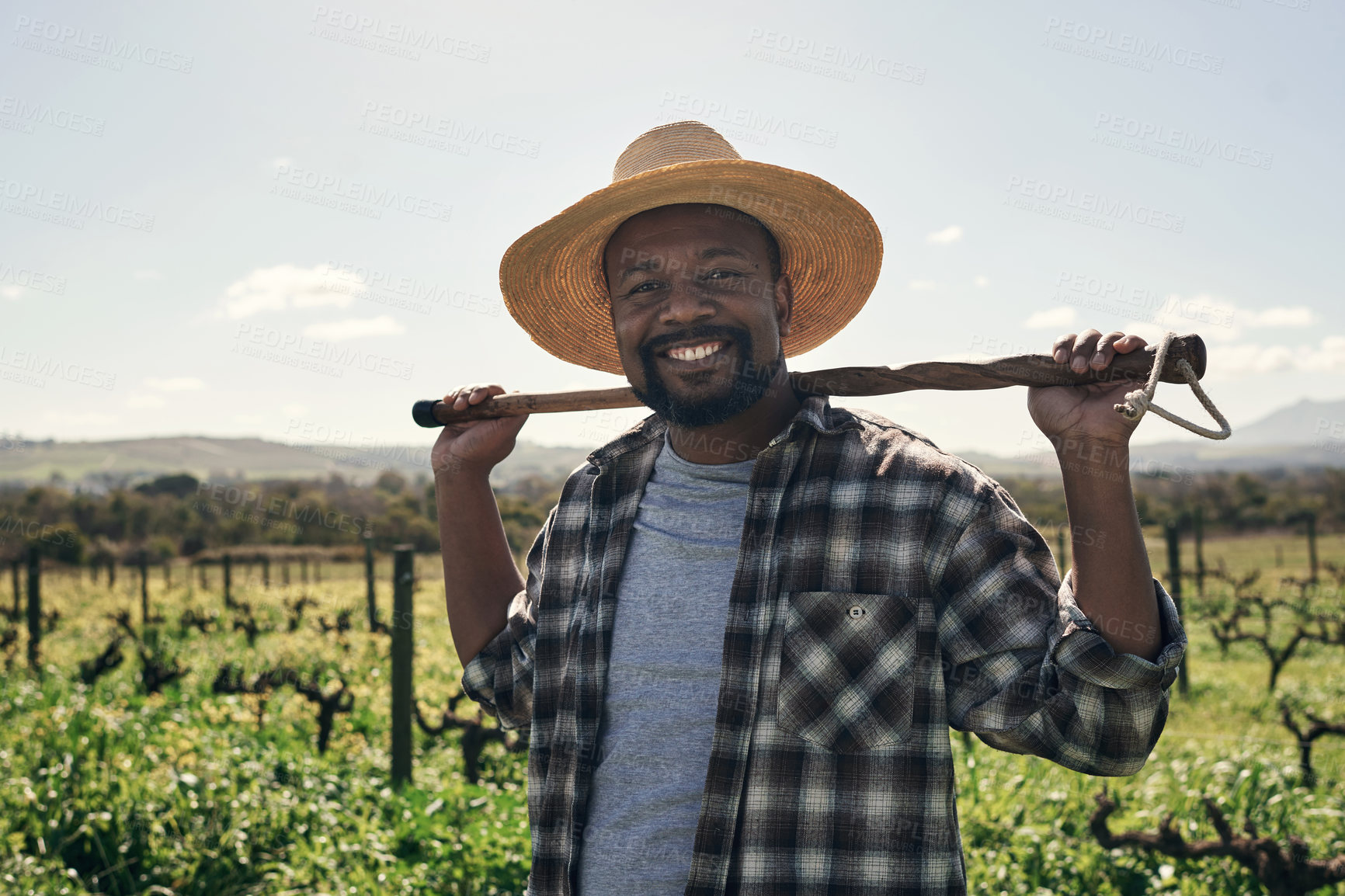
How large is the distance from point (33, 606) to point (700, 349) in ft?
45.3

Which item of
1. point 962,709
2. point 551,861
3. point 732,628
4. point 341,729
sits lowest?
point 341,729

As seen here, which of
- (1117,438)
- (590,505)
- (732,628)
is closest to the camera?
(1117,438)

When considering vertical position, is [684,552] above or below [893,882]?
above

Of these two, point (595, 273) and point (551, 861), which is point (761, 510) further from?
point (595, 273)

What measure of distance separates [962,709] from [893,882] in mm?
358

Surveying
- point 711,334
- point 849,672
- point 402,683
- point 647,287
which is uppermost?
point 647,287

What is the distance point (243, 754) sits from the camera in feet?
20.6

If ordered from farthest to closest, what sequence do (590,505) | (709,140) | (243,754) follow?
(243,754) → (709,140) → (590,505)

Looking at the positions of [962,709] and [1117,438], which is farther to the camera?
[962,709]

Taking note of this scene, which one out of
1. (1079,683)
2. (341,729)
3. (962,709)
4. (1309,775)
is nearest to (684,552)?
(962,709)

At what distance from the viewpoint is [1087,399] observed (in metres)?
1.64

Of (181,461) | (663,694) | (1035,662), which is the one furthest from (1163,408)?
(181,461)

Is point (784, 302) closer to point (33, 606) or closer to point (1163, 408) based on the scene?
point (1163, 408)

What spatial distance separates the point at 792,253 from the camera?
2.61m
